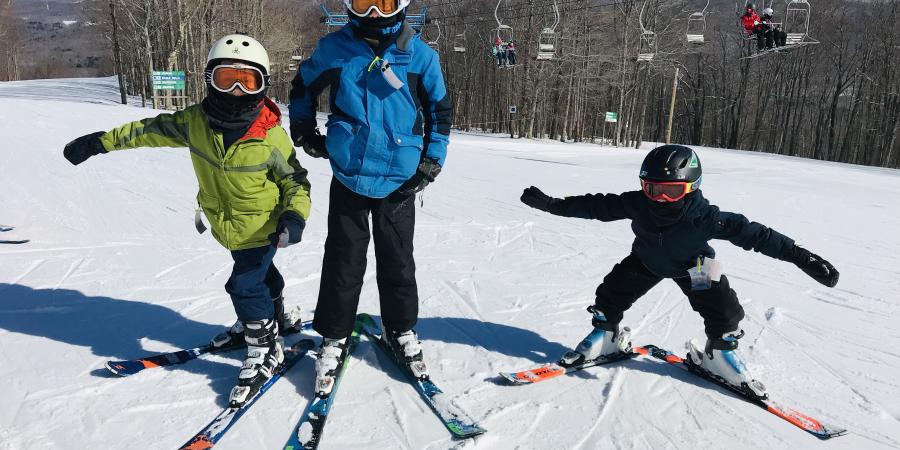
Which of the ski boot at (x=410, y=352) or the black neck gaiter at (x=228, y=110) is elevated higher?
the black neck gaiter at (x=228, y=110)

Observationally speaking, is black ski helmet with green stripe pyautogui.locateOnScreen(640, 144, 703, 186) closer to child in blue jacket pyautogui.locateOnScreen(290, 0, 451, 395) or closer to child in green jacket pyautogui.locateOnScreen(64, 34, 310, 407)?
child in blue jacket pyautogui.locateOnScreen(290, 0, 451, 395)

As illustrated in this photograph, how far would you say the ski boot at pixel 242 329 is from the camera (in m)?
3.24

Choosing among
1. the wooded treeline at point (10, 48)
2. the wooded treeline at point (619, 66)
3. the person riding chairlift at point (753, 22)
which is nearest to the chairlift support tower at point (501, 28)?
the wooded treeline at point (619, 66)

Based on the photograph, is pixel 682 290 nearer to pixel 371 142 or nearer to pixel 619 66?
pixel 371 142

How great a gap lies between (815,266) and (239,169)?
2.80 meters

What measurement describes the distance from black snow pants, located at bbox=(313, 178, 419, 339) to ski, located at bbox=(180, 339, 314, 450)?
1.22ft

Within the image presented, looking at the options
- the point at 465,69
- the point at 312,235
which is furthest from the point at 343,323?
the point at 465,69

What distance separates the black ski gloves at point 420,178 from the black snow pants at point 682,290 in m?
1.20

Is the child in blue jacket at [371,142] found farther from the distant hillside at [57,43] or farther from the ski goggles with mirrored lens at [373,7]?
the distant hillside at [57,43]

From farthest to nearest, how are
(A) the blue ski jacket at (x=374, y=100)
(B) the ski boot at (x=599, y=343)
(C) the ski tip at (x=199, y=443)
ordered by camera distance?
1. (B) the ski boot at (x=599, y=343)
2. (A) the blue ski jacket at (x=374, y=100)
3. (C) the ski tip at (x=199, y=443)

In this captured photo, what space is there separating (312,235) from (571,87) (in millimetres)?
28372

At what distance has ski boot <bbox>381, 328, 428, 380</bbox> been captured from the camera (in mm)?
2947

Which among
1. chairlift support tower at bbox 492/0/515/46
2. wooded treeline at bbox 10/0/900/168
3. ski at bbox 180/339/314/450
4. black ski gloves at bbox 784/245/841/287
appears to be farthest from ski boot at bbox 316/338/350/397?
wooded treeline at bbox 10/0/900/168

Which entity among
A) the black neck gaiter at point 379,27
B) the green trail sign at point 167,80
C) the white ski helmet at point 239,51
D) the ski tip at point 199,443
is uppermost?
the green trail sign at point 167,80
